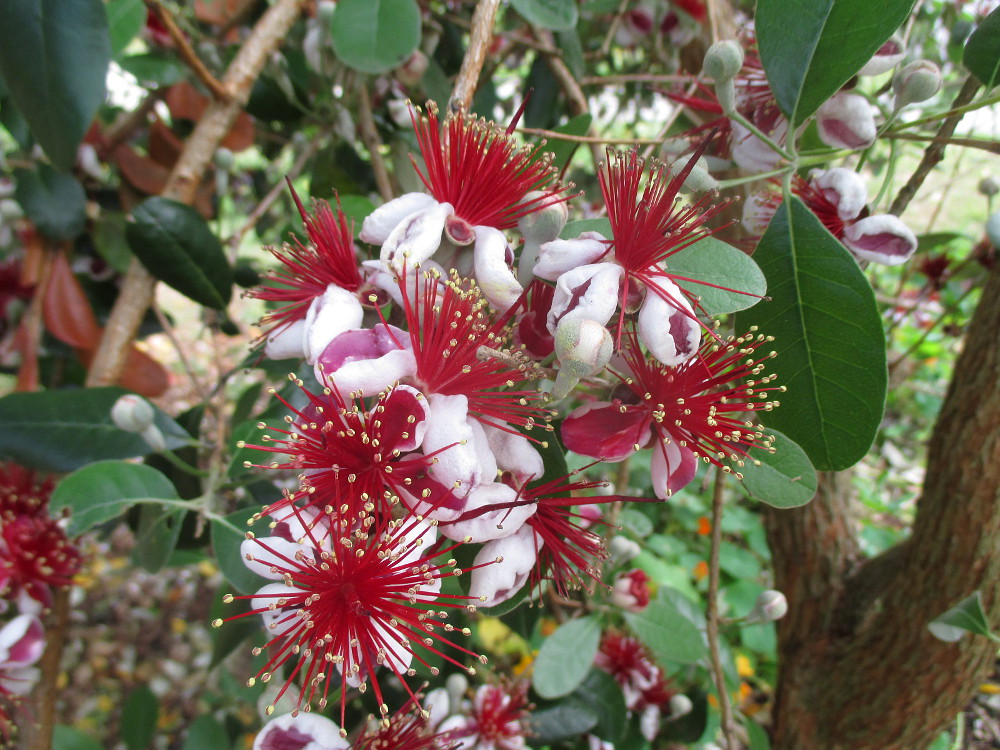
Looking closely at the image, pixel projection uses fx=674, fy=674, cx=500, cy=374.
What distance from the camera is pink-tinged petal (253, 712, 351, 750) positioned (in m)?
0.64

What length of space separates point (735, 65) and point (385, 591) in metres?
0.59

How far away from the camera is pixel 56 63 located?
0.86m

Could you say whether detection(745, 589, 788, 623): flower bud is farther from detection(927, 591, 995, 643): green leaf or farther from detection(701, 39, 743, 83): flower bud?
detection(701, 39, 743, 83): flower bud

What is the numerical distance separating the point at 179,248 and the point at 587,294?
2.69 ft

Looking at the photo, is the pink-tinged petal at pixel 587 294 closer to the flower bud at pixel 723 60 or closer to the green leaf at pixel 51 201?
the flower bud at pixel 723 60

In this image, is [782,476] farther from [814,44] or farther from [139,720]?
[139,720]

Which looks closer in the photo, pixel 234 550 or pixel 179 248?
pixel 234 550

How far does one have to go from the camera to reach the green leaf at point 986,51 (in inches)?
27.8

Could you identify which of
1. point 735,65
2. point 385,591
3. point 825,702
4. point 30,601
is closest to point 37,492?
point 30,601

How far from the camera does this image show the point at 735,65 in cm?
66

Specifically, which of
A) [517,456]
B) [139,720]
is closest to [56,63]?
[517,456]

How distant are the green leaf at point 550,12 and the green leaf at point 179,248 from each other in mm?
602

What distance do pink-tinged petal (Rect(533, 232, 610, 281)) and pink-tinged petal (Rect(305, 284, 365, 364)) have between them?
0.16 m

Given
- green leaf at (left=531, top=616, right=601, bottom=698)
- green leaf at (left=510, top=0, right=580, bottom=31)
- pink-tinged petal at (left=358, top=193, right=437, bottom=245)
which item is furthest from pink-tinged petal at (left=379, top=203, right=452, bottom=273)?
green leaf at (left=531, top=616, right=601, bottom=698)
